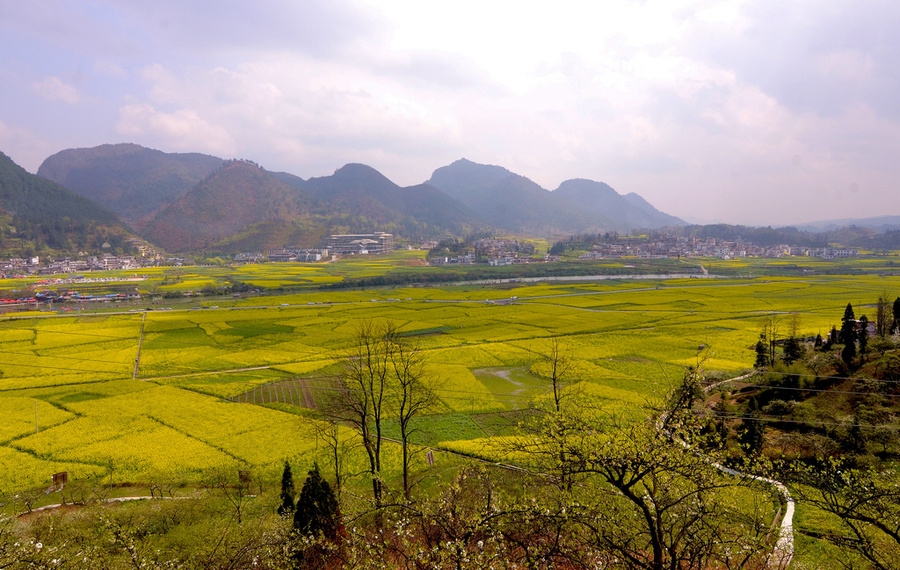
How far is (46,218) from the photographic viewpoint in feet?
414

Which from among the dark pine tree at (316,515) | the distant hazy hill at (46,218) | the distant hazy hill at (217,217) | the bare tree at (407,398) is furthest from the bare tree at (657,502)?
the distant hazy hill at (217,217)

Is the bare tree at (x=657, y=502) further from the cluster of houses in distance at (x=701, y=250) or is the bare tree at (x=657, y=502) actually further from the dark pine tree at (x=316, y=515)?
the cluster of houses in distance at (x=701, y=250)

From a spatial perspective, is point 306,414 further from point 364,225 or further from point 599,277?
point 364,225

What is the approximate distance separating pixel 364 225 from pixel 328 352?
528ft

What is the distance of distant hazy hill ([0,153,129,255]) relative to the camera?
11044 centimetres

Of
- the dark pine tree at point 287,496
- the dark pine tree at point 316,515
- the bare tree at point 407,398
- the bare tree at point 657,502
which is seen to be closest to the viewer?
the bare tree at point 657,502

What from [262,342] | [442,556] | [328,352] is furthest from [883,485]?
[262,342]

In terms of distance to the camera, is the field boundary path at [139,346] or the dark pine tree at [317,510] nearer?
the dark pine tree at [317,510]

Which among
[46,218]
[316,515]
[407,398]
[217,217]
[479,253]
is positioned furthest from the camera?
[217,217]

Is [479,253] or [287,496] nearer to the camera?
[287,496]

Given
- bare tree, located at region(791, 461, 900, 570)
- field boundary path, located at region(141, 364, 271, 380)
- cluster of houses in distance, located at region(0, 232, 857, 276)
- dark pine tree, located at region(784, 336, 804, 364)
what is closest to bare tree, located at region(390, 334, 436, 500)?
bare tree, located at region(791, 461, 900, 570)

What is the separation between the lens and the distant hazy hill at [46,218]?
110 metres

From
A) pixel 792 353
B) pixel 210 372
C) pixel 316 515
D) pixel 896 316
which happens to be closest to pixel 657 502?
pixel 316 515

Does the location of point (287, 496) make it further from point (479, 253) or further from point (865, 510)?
point (479, 253)
